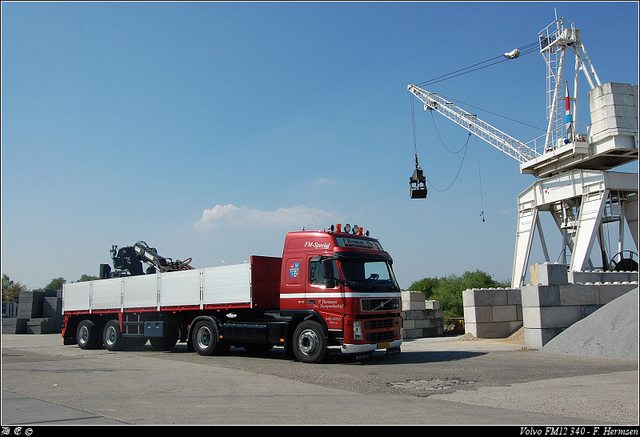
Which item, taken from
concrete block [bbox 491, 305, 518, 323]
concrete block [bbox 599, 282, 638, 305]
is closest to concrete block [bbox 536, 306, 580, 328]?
concrete block [bbox 599, 282, 638, 305]

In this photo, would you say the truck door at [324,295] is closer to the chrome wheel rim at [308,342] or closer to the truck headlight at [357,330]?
the truck headlight at [357,330]

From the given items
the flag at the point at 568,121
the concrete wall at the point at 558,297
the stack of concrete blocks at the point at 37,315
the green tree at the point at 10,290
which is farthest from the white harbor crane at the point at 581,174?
the green tree at the point at 10,290

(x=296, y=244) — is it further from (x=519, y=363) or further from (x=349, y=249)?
(x=519, y=363)

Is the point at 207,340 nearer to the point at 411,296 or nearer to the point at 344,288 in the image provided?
the point at 344,288

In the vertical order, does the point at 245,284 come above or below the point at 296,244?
below

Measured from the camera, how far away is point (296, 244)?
13375 mm

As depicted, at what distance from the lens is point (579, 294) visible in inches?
605

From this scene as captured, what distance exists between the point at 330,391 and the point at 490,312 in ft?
41.6

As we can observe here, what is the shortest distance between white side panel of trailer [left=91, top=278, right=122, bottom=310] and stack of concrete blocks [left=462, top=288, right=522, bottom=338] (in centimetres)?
1304

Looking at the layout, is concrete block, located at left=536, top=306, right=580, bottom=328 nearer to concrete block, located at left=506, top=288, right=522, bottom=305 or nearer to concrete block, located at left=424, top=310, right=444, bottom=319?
concrete block, located at left=506, top=288, right=522, bottom=305

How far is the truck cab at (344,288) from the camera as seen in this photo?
39.7 ft

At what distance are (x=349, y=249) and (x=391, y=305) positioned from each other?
194 cm

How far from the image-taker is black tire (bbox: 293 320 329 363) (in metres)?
12.3
